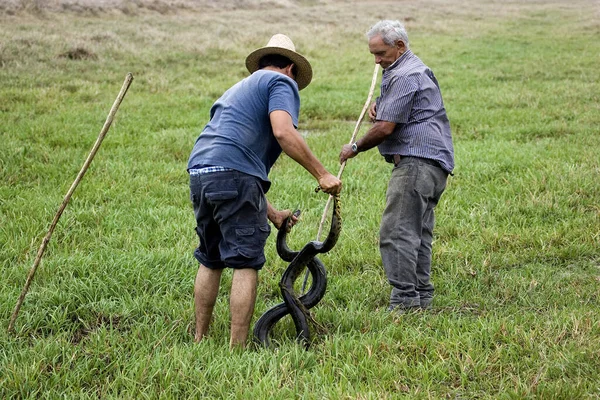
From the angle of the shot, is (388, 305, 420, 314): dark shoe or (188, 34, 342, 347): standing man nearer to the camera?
(188, 34, 342, 347): standing man

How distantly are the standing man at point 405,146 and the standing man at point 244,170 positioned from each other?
2.88ft

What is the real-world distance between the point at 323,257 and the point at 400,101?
5.45 feet

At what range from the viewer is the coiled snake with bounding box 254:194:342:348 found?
394 centimetres

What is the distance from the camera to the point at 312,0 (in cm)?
4966

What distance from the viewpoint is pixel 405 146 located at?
178 inches

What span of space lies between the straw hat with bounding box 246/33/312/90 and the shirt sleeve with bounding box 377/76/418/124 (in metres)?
0.64

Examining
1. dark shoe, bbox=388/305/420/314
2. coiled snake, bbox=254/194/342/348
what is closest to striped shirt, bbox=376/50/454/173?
coiled snake, bbox=254/194/342/348

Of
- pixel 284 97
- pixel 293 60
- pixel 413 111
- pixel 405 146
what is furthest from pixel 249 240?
pixel 413 111

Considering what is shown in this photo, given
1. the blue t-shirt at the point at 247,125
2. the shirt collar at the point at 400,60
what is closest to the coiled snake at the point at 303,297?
the blue t-shirt at the point at 247,125

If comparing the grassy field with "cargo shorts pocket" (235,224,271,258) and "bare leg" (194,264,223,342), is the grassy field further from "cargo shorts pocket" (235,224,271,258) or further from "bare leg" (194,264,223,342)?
"cargo shorts pocket" (235,224,271,258)

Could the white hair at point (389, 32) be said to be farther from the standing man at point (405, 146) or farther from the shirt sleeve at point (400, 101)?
the shirt sleeve at point (400, 101)

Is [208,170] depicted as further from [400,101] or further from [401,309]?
[401,309]

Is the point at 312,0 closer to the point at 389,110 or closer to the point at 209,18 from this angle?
the point at 209,18

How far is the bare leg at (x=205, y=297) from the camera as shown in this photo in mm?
4020
